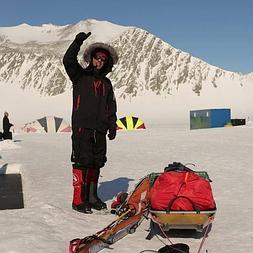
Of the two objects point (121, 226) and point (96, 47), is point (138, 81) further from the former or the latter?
point (121, 226)

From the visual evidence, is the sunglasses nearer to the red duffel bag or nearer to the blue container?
the red duffel bag

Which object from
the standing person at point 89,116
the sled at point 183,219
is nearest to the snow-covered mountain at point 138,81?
the standing person at point 89,116

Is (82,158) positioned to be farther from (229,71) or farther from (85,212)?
(229,71)

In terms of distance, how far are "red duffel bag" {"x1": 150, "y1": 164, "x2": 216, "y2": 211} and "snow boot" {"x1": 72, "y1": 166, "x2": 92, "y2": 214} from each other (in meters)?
1.22

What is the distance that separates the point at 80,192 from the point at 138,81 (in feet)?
355

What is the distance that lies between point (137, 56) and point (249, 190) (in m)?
115

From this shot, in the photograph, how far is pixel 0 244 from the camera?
3.95 meters

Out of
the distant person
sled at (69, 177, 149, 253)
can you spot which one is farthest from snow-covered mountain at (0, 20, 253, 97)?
sled at (69, 177, 149, 253)

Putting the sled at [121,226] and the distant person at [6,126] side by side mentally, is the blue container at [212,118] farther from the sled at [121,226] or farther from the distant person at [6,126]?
the sled at [121,226]

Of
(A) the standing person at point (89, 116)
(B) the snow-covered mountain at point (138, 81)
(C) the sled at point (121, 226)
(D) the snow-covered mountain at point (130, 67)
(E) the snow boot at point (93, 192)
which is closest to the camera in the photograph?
(C) the sled at point (121, 226)

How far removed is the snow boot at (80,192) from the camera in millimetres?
5480

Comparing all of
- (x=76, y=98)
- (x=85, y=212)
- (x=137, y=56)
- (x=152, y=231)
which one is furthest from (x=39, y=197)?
(x=137, y=56)


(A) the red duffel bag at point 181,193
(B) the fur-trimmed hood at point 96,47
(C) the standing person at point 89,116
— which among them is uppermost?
(B) the fur-trimmed hood at point 96,47

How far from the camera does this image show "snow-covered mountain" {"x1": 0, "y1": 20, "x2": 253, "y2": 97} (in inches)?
4360
